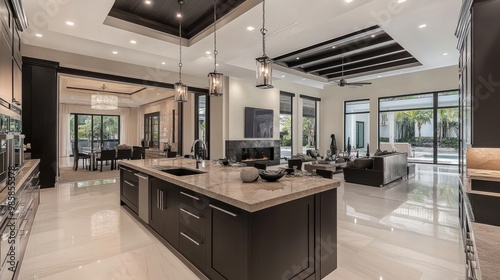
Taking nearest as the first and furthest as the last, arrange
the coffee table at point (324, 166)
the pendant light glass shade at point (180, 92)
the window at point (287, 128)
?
1. the pendant light glass shade at point (180, 92)
2. the coffee table at point (324, 166)
3. the window at point (287, 128)

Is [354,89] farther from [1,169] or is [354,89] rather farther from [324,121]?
[1,169]

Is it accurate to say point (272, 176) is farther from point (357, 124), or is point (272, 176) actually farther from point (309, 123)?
point (357, 124)

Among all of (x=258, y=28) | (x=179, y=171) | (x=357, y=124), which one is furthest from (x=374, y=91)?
(x=179, y=171)

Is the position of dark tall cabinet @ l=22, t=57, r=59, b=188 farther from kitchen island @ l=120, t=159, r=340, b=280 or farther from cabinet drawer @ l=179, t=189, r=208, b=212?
cabinet drawer @ l=179, t=189, r=208, b=212

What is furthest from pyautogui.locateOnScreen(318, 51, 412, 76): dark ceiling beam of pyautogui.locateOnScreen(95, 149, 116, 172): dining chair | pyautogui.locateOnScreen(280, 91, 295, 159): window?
pyautogui.locateOnScreen(95, 149, 116, 172): dining chair

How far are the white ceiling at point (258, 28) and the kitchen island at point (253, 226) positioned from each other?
2953 mm

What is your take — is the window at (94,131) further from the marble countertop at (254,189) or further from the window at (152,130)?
the marble countertop at (254,189)

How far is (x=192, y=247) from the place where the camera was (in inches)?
95.8

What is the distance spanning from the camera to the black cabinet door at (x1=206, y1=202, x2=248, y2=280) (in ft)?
5.90

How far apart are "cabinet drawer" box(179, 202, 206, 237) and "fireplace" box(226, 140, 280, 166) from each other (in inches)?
250

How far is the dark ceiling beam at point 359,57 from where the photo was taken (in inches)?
293

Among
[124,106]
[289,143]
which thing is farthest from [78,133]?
[289,143]

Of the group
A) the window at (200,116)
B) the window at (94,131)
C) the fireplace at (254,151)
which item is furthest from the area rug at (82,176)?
the window at (94,131)

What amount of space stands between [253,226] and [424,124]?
11682 mm
